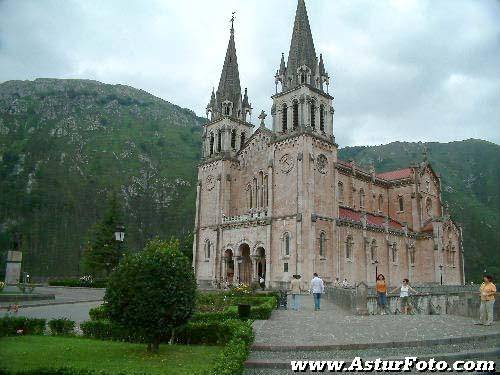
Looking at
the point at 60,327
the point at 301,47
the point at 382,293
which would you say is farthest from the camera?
the point at 301,47

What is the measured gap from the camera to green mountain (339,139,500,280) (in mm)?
95750

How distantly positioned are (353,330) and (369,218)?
36319 mm

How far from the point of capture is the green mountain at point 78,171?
10019 centimetres

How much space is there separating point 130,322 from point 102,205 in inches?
4063

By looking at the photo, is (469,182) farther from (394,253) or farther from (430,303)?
A: (430,303)

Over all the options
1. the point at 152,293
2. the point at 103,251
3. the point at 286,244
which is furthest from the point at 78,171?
the point at 152,293

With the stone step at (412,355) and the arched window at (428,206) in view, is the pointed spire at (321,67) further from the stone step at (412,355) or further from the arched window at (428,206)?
the stone step at (412,355)

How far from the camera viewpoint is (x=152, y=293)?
1095 cm

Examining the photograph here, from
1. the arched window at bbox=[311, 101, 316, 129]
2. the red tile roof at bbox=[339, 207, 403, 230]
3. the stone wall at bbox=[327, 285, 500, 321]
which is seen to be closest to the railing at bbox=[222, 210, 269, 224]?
the red tile roof at bbox=[339, 207, 403, 230]

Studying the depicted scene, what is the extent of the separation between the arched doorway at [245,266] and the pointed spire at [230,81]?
17112 millimetres

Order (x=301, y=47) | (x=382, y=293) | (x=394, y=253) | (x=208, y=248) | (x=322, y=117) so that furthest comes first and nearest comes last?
(x=394, y=253) → (x=208, y=248) → (x=301, y=47) → (x=322, y=117) → (x=382, y=293)

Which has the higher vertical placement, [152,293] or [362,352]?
[152,293]

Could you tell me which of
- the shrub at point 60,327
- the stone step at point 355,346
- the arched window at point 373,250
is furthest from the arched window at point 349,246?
the shrub at point 60,327

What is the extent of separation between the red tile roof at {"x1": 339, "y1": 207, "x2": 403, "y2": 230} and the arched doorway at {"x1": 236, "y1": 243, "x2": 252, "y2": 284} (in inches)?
409
